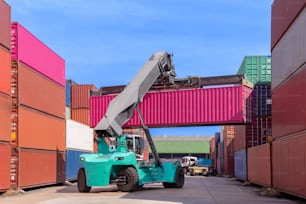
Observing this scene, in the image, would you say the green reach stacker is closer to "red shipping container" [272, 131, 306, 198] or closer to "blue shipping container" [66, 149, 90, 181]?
"red shipping container" [272, 131, 306, 198]

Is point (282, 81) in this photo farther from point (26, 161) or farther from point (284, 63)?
point (26, 161)

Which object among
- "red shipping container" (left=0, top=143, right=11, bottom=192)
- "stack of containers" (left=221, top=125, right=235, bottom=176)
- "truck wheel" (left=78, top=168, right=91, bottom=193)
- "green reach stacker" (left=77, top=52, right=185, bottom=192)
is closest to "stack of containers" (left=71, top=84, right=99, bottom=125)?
"green reach stacker" (left=77, top=52, right=185, bottom=192)

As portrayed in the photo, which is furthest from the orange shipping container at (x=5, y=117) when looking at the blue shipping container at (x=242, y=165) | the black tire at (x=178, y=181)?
the blue shipping container at (x=242, y=165)

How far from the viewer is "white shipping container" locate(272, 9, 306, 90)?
12.9 metres

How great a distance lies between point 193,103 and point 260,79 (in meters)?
8.40

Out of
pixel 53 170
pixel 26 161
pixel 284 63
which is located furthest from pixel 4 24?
pixel 284 63

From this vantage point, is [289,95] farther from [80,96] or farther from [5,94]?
[80,96]

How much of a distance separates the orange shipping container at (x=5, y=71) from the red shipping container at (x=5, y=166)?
78.2 inches

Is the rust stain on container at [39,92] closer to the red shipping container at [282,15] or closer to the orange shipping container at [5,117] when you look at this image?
the orange shipping container at [5,117]

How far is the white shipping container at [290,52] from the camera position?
1290 cm

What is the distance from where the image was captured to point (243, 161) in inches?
1104

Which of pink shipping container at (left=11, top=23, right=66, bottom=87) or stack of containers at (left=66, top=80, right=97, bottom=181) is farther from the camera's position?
stack of containers at (left=66, top=80, right=97, bottom=181)

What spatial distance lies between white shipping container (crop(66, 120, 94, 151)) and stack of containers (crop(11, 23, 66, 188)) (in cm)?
162

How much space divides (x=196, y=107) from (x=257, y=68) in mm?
8570
